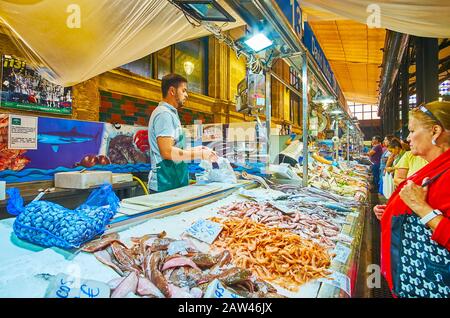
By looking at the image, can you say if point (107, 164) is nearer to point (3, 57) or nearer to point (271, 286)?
point (3, 57)

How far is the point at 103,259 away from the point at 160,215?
74 centimetres

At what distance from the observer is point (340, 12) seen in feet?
9.57

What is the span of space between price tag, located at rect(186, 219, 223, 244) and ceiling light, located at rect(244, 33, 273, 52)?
82.9 inches

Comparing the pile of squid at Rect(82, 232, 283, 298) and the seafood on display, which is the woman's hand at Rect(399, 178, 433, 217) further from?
the pile of squid at Rect(82, 232, 283, 298)

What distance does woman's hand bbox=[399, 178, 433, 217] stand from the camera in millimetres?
1443

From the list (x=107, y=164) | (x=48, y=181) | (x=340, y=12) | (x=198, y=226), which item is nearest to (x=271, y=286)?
(x=198, y=226)

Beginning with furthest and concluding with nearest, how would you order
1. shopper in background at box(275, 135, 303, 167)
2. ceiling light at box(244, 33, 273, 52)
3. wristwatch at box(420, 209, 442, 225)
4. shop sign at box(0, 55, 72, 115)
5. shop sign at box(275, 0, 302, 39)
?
shopper in background at box(275, 135, 303, 167) → shop sign at box(0, 55, 72, 115) → ceiling light at box(244, 33, 273, 52) → shop sign at box(275, 0, 302, 39) → wristwatch at box(420, 209, 442, 225)

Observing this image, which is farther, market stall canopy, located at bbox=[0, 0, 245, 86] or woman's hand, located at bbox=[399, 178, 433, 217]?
market stall canopy, located at bbox=[0, 0, 245, 86]

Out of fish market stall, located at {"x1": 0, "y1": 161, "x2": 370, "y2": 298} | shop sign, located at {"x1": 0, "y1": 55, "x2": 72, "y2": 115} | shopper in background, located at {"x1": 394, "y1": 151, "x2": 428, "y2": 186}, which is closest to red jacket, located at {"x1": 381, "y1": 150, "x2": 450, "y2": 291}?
fish market stall, located at {"x1": 0, "y1": 161, "x2": 370, "y2": 298}

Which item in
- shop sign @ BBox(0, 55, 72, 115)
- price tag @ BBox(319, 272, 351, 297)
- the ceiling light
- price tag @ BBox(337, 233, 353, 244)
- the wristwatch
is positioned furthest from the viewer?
shop sign @ BBox(0, 55, 72, 115)

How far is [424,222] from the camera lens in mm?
1422

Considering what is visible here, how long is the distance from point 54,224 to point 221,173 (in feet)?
7.21

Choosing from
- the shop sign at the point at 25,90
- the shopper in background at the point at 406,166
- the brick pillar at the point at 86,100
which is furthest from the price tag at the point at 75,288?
the brick pillar at the point at 86,100

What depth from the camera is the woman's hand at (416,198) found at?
56.8 inches
